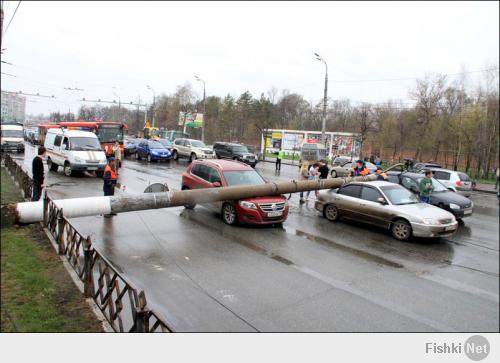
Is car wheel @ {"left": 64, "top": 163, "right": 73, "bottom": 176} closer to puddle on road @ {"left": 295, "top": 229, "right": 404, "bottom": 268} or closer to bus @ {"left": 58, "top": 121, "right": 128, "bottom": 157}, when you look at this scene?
bus @ {"left": 58, "top": 121, "right": 128, "bottom": 157}

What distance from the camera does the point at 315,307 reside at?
575cm

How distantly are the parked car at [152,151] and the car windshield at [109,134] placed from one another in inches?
86.9

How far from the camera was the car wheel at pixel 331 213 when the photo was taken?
1182 cm

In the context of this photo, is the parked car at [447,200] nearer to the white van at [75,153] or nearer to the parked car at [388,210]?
the parked car at [388,210]

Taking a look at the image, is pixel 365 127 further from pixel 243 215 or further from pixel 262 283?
pixel 262 283

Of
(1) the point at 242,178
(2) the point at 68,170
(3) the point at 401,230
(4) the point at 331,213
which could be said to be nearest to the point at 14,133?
(2) the point at 68,170

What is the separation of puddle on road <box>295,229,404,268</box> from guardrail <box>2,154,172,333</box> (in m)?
5.01

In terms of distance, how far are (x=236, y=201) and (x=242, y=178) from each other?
1080mm

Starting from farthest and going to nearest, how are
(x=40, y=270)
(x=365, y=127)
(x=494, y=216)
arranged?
1. (x=365, y=127)
2. (x=40, y=270)
3. (x=494, y=216)

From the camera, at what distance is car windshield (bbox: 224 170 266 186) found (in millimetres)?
11117

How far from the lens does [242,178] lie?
11.3 metres

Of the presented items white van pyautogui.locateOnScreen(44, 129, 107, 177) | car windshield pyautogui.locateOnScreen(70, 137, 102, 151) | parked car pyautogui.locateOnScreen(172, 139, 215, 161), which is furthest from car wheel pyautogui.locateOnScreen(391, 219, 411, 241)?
parked car pyautogui.locateOnScreen(172, 139, 215, 161)

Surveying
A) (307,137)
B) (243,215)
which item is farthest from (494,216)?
(307,137)
